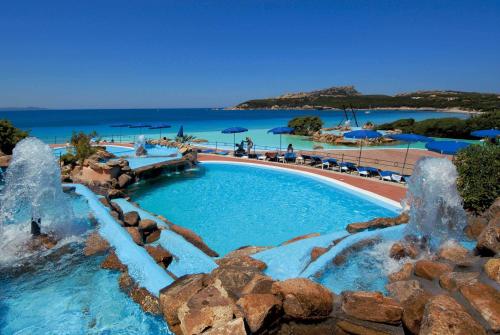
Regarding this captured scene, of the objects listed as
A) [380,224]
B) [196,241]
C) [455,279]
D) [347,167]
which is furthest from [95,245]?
[347,167]

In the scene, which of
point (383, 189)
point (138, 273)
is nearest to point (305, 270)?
point (138, 273)

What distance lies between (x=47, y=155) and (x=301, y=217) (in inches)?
284

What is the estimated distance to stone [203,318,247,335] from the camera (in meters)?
3.14

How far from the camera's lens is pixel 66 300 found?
15.1 feet

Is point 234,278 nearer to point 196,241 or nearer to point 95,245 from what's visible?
point 95,245

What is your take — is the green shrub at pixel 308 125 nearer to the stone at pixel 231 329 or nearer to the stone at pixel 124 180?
the stone at pixel 124 180

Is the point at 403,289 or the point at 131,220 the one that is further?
the point at 131,220

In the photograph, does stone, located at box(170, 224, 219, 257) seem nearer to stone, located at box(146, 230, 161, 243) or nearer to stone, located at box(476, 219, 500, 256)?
stone, located at box(146, 230, 161, 243)

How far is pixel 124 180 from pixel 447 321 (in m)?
13.0

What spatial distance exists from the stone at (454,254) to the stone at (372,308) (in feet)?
6.75

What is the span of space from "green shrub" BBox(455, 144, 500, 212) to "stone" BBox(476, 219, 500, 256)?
2427mm

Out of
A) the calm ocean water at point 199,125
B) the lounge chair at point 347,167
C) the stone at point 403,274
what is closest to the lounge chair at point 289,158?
the lounge chair at point 347,167

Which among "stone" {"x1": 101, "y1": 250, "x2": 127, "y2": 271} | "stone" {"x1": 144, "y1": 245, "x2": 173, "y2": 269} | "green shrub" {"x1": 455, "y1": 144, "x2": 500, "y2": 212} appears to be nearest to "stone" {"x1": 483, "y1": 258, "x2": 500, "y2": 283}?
"green shrub" {"x1": 455, "y1": 144, "x2": 500, "y2": 212}

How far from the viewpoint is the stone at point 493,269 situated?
13.8 feet
